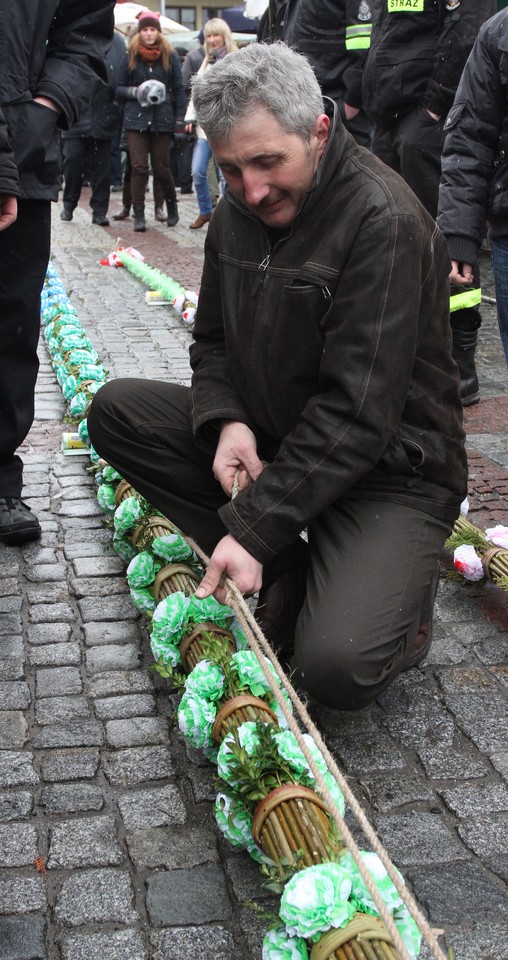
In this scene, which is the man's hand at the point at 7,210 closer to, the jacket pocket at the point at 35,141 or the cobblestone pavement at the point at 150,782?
the jacket pocket at the point at 35,141

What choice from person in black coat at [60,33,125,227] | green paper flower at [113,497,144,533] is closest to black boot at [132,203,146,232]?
person in black coat at [60,33,125,227]

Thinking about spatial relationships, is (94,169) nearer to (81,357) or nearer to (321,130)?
(81,357)

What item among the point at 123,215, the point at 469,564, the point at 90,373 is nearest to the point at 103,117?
the point at 123,215

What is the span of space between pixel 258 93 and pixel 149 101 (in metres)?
10.6

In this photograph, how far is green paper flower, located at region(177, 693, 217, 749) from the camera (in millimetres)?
2680

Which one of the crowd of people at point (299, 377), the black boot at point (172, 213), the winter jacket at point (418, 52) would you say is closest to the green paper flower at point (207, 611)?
the crowd of people at point (299, 377)

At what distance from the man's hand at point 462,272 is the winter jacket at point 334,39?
A: 9.88ft

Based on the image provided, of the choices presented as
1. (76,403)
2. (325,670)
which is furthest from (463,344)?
(325,670)

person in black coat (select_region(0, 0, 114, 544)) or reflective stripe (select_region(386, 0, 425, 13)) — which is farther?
reflective stripe (select_region(386, 0, 425, 13))

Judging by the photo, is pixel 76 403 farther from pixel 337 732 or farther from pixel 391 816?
pixel 391 816

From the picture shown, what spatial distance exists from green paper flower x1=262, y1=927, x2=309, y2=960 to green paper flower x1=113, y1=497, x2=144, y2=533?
2014 millimetres

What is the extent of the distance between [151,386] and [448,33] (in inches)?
126

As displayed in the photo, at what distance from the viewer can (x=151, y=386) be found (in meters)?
3.56

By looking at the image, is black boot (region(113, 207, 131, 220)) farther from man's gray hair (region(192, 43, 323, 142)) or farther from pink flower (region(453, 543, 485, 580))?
man's gray hair (region(192, 43, 323, 142))
